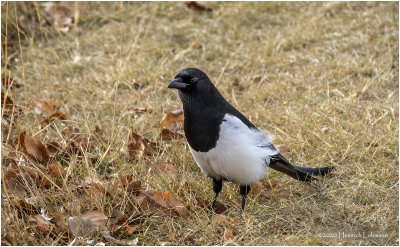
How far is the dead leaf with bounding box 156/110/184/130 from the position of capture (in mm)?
4051

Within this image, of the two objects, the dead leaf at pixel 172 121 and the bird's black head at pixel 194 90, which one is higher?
the bird's black head at pixel 194 90

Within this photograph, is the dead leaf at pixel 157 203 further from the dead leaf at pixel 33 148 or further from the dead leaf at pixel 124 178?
the dead leaf at pixel 33 148

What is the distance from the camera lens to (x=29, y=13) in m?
5.84

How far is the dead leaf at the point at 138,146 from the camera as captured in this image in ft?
12.0

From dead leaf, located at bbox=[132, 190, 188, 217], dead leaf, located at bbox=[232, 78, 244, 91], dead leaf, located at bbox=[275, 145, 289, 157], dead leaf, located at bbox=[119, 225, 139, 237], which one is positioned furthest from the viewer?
dead leaf, located at bbox=[232, 78, 244, 91]

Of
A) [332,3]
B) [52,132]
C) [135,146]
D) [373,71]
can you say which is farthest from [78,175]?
[332,3]

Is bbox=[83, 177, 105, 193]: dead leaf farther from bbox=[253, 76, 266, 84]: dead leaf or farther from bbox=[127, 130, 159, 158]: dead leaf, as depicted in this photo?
bbox=[253, 76, 266, 84]: dead leaf

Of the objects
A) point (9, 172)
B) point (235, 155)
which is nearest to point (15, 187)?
point (9, 172)

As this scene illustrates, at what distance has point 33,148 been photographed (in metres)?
3.48

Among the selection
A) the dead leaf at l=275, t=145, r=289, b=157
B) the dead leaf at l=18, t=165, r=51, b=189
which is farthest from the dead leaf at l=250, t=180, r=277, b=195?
the dead leaf at l=18, t=165, r=51, b=189

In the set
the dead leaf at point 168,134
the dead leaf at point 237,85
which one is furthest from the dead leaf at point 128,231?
the dead leaf at point 237,85

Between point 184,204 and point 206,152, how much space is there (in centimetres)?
33

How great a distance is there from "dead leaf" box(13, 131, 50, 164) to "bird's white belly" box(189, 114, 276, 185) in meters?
0.99

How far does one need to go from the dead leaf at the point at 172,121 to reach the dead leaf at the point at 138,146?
0.30m
